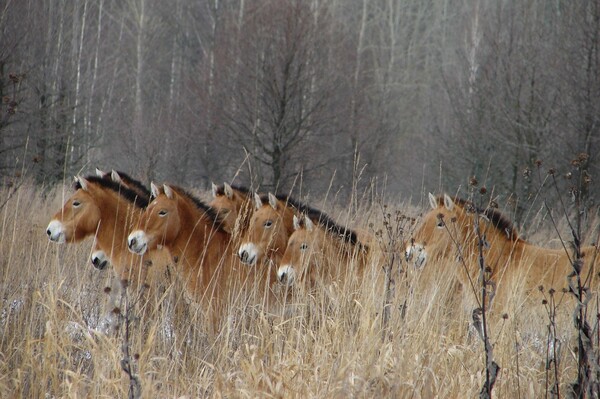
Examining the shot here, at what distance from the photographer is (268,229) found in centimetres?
773

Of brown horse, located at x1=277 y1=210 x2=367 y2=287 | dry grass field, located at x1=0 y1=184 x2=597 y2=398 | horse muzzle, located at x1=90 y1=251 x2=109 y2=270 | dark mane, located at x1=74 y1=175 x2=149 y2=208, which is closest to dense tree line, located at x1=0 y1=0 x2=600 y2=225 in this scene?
dark mane, located at x1=74 y1=175 x2=149 y2=208

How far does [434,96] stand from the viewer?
107 ft

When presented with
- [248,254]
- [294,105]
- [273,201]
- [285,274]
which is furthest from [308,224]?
[294,105]

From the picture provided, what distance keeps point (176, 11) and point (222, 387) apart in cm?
3318

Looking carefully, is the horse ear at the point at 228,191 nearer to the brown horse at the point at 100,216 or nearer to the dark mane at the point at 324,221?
the dark mane at the point at 324,221

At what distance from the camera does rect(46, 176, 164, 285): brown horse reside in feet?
26.5

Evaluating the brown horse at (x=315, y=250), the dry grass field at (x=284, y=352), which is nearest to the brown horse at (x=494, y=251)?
the brown horse at (x=315, y=250)

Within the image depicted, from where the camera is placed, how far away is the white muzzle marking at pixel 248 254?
738 centimetres

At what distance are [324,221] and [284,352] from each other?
107 inches

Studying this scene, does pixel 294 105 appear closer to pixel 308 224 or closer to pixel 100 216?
pixel 100 216

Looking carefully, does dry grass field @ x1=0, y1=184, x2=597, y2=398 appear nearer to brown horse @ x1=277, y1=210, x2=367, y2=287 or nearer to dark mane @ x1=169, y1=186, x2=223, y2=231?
brown horse @ x1=277, y1=210, x2=367, y2=287

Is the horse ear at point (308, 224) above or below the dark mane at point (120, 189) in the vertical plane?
above

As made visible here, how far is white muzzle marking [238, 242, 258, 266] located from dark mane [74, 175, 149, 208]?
5.08ft

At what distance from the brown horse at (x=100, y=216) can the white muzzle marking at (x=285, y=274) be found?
1.47 meters
